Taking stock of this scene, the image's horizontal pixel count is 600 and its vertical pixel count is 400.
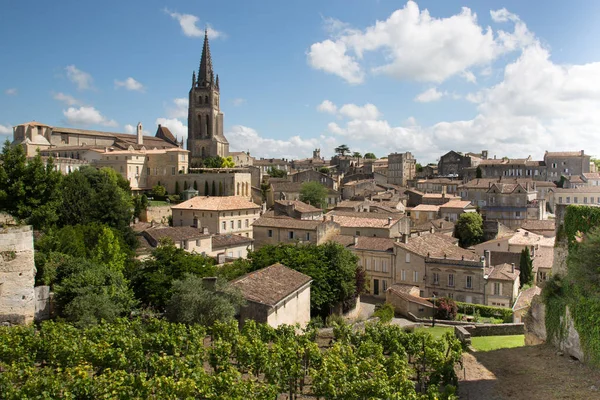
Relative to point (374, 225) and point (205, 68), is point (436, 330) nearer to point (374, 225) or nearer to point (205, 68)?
point (374, 225)

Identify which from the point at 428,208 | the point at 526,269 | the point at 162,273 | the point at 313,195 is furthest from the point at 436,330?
the point at 313,195

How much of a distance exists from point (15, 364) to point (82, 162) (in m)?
57.5

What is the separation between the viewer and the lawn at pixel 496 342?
22016mm

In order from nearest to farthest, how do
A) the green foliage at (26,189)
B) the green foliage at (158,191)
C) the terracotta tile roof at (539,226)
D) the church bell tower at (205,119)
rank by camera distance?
the green foliage at (26,189) < the terracotta tile roof at (539,226) < the green foliage at (158,191) < the church bell tower at (205,119)

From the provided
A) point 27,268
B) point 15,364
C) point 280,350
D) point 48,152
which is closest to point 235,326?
point 280,350

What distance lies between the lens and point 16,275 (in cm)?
1938

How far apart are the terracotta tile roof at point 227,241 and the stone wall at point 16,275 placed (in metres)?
21.6

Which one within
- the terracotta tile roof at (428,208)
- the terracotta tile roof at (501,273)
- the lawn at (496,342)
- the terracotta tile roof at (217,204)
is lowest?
the lawn at (496,342)

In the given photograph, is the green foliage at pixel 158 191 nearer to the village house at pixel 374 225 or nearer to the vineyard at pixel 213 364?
the village house at pixel 374 225

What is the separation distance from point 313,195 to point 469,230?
22103 mm

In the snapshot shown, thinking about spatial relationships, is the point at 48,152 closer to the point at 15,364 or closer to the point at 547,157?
the point at 15,364

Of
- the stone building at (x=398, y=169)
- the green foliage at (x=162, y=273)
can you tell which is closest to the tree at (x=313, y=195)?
the stone building at (x=398, y=169)

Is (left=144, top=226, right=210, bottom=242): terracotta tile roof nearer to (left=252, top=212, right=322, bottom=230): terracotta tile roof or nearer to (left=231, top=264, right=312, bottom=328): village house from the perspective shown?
(left=252, top=212, right=322, bottom=230): terracotta tile roof

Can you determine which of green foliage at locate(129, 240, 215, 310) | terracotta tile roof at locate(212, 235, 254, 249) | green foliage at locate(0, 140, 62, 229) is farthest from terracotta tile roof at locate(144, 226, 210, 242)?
green foliage at locate(0, 140, 62, 229)
